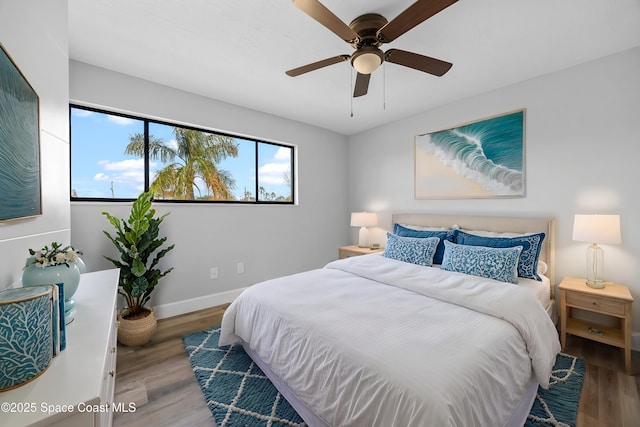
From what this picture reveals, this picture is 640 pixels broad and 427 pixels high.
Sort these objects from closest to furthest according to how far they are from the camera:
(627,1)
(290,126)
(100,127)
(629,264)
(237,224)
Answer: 1. (627,1)
2. (629,264)
3. (100,127)
4. (237,224)
5. (290,126)

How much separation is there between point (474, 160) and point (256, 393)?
10.3 feet

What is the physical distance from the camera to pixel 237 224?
3371 millimetres

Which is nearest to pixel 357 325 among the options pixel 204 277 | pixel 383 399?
pixel 383 399

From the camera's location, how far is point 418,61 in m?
1.82

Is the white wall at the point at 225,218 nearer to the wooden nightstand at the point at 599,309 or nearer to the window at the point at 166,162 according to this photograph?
the window at the point at 166,162

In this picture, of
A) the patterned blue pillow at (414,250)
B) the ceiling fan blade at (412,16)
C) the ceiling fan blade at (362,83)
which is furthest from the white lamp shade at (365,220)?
the ceiling fan blade at (412,16)

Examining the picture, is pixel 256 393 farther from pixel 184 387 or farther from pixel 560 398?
pixel 560 398

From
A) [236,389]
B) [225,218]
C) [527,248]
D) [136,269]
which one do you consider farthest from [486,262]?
[136,269]

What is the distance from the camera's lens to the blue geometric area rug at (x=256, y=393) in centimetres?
153

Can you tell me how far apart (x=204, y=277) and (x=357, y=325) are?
90.1 inches

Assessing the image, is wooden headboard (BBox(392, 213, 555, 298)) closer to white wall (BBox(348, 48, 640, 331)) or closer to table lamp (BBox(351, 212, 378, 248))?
white wall (BBox(348, 48, 640, 331))

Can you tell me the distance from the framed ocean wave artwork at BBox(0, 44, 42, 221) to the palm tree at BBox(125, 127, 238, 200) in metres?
1.75

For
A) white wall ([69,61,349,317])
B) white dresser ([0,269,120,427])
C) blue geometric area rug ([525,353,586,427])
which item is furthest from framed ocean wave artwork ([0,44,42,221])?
blue geometric area rug ([525,353,586,427])

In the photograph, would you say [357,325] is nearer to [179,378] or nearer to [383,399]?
[383,399]
